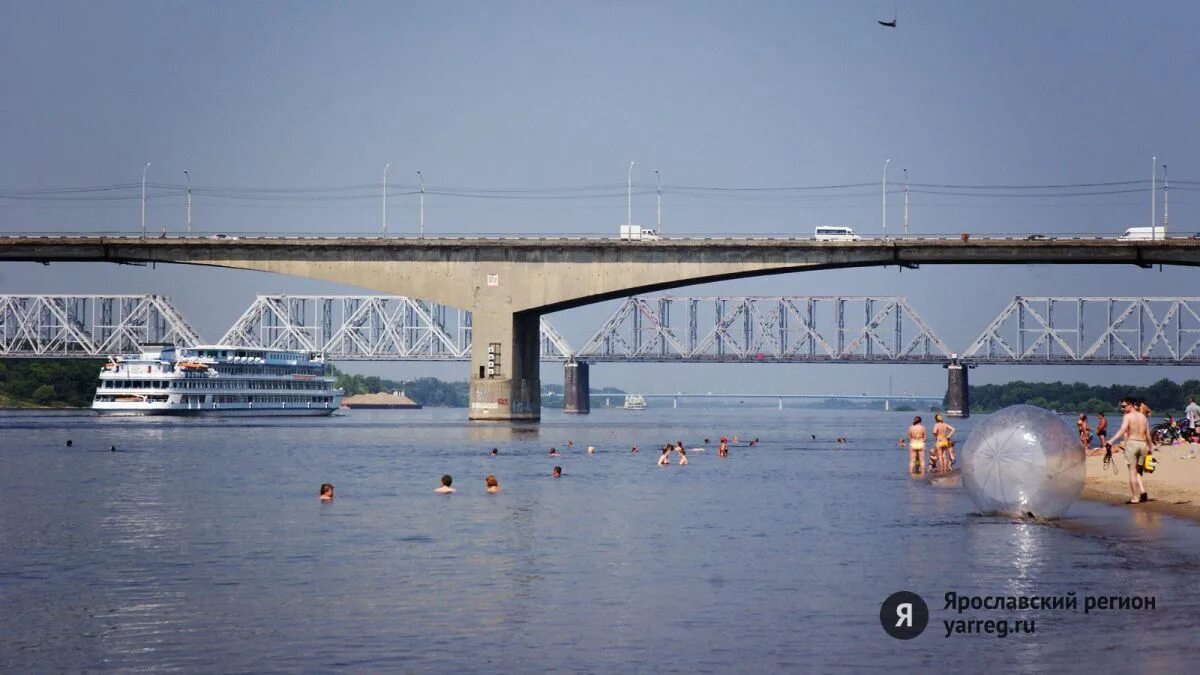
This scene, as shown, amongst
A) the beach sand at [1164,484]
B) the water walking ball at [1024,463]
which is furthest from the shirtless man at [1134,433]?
the water walking ball at [1024,463]

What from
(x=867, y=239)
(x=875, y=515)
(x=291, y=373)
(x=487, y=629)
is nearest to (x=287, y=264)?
(x=867, y=239)

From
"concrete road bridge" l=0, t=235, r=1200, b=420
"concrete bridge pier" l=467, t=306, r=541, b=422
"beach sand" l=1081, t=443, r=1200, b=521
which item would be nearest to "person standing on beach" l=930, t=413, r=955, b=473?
"beach sand" l=1081, t=443, r=1200, b=521

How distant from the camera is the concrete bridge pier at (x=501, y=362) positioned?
4375 inches

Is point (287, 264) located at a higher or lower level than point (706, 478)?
higher

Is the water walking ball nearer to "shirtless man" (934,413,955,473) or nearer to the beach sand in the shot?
the beach sand

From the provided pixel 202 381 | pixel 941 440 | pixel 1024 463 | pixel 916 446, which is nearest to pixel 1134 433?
pixel 1024 463

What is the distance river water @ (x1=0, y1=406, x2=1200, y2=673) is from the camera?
65.8 feet

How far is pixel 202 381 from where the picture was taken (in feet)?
495

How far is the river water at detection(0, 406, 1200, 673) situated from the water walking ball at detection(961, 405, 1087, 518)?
26.9 inches

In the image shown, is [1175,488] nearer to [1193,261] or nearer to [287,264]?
[1193,261]

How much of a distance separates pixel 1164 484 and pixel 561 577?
23155mm

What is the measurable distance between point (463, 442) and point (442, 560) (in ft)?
207

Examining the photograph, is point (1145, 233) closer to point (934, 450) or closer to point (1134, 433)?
point (934, 450)

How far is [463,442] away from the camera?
9306 centimetres
